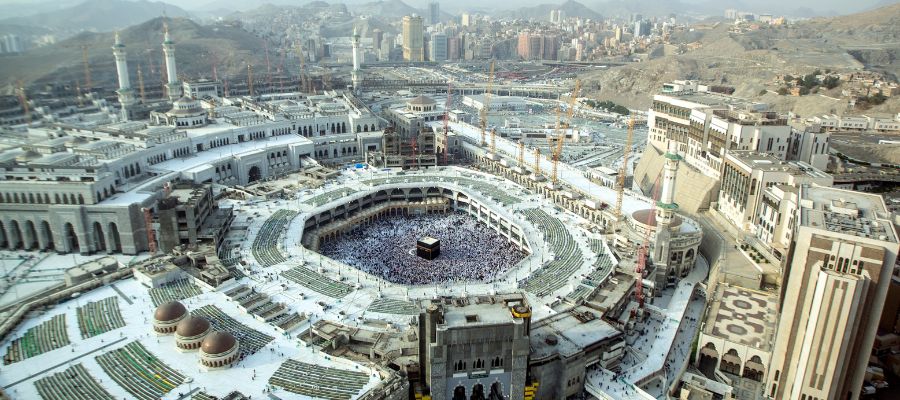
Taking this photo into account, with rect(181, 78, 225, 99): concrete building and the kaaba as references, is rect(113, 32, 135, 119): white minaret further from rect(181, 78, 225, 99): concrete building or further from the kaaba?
the kaaba

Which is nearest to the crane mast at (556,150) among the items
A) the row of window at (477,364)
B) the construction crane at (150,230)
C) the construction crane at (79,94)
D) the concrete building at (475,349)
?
the concrete building at (475,349)

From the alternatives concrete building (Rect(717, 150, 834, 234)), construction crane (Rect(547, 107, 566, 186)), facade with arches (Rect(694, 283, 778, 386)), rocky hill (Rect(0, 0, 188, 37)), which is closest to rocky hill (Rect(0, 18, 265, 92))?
rocky hill (Rect(0, 0, 188, 37))

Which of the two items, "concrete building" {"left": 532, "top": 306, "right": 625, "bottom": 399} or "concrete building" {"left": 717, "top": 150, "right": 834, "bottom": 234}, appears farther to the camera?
"concrete building" {"left": 717, "top": 150, "right": 834, "bottom": 234}

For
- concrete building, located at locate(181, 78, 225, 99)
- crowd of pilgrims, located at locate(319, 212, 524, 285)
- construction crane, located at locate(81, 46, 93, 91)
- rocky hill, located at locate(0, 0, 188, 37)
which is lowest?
crowd of pilgrims, located at locate(319, 212, 524, 285)

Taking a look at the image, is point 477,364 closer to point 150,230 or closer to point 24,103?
point 150,230

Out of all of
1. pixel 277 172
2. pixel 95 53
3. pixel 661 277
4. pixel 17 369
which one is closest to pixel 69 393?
pixel 17 369

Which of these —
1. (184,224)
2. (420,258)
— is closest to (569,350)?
(420,258)
